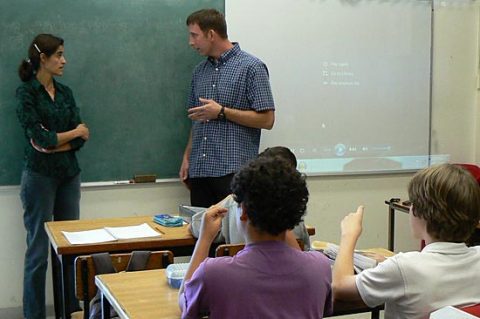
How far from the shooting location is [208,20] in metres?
3.90

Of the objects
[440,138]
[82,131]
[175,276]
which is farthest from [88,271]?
[440,138]

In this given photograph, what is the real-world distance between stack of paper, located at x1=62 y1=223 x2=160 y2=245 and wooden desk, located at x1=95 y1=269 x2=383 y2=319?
0.65m

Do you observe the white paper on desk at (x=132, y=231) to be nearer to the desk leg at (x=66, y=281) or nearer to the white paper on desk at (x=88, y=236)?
the white paper on desk at (x=88, y=236)

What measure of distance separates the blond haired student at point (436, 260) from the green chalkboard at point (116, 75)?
261cm

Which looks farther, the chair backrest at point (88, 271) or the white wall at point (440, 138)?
the white wall at point (440, 138)

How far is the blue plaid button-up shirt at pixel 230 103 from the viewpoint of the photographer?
3.92 meters

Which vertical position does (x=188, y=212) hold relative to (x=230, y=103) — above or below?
below

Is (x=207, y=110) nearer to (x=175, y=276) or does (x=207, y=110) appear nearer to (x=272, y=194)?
(x=175, y=276)

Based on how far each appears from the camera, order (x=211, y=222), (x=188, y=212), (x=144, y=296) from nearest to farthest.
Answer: (x=211, y=222) → (x=144, y=296) → (x=188, y=212)

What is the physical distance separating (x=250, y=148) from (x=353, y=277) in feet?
7.08

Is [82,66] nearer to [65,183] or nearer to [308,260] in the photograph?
[65,183]

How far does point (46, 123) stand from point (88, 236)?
1002 mm

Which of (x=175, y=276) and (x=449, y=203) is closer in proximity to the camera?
(x=449, y=203)

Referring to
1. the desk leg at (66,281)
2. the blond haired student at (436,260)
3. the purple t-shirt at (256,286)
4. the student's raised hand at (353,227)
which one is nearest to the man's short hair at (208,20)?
the desk leg at (66,281)
